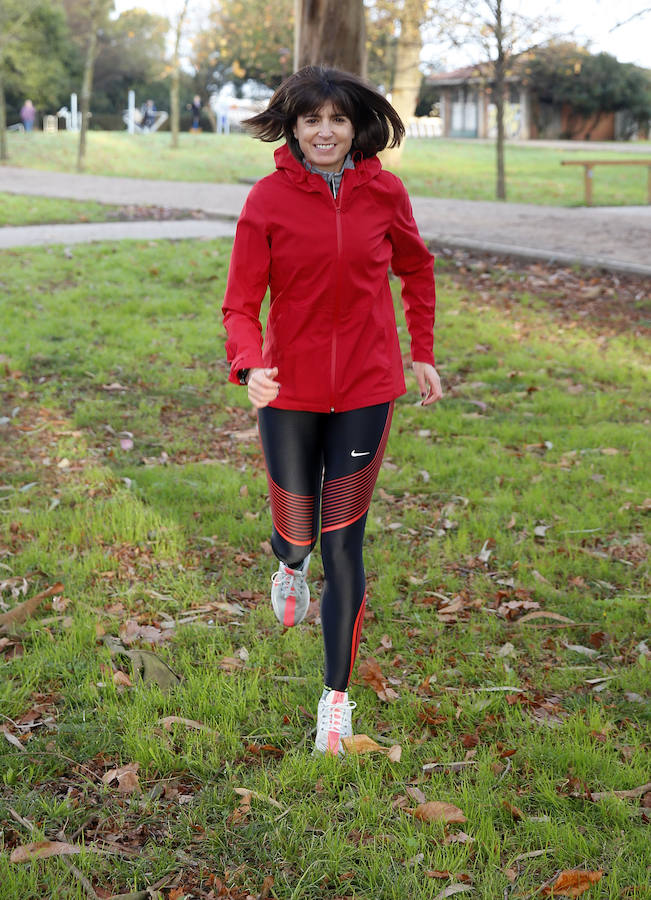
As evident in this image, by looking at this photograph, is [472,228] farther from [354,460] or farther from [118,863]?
[118,863]

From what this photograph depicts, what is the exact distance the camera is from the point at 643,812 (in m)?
3.04

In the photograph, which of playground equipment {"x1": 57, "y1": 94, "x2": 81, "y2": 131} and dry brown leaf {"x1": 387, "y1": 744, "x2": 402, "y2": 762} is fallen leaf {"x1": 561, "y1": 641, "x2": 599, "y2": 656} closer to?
dry brown leaf {"x1": 387, "y1": 744, "x2": 402, "y2": 762}

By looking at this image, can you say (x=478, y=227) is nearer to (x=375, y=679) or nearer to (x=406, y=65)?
(x=375, y=679)

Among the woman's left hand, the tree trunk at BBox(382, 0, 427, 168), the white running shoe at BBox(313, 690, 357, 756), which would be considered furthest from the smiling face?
the tree trunk at BBox(382, 0, 427, 168)

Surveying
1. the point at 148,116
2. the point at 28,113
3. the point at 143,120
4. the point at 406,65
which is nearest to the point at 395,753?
the point at 406,65

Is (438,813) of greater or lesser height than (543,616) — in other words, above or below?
below

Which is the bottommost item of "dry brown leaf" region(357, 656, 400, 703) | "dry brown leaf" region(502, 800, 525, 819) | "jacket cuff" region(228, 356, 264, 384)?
"dry brown leaf" region(502, 800, 525, 819)

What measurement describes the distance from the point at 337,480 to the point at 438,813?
112 centimetres

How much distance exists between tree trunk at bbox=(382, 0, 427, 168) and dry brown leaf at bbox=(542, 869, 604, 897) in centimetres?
2460

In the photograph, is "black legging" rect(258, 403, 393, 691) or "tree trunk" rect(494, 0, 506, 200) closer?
"black legging" rect(258, 403, 393, 691)

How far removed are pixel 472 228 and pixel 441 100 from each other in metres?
47.2

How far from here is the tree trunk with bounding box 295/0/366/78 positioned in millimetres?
9664

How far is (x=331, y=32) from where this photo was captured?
970 centimetres

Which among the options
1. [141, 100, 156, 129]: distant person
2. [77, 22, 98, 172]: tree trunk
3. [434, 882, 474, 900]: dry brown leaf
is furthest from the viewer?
[141, 100, 156, 129]: distant person
